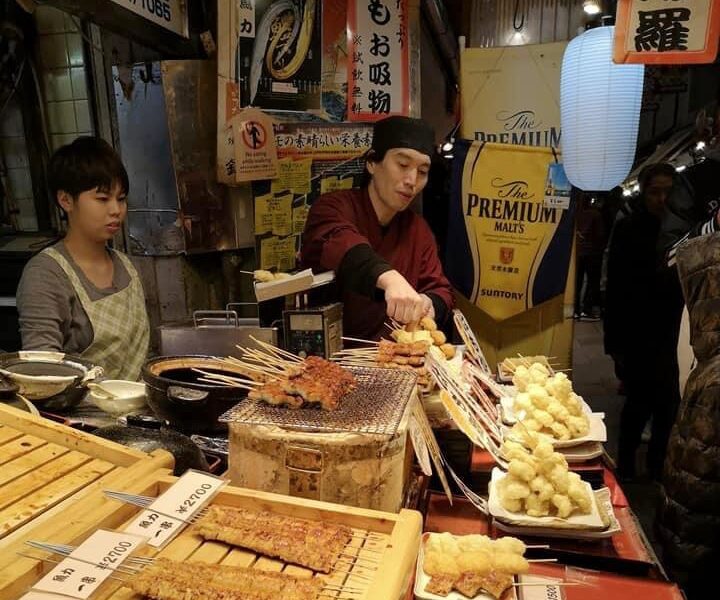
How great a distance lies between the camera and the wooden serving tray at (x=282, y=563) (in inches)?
48.1

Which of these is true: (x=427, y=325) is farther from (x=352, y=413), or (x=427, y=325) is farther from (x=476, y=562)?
(x=476, y=562)

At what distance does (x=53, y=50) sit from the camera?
5578 mm

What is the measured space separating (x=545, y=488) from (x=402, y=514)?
2.80 feet

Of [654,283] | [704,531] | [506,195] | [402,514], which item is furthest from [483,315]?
[402,514]

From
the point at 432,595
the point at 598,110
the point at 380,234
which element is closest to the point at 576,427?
the point at 432,595

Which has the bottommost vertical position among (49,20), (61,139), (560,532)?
(560,532)

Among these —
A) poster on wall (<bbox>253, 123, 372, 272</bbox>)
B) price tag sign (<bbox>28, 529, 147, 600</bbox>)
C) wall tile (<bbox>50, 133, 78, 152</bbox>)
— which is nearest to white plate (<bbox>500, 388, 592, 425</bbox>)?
price tag sign (<bbox>28, 529, 147, 600</bbox>)

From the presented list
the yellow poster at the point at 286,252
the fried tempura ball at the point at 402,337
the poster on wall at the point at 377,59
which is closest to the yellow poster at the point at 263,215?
the yellow poster at the point at 286,252

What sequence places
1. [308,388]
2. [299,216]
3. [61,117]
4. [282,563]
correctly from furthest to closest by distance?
[299,216], [61,117], [308,388], [282,563]

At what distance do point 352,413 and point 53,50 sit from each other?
222 inches

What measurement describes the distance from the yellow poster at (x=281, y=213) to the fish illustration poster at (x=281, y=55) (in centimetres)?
90

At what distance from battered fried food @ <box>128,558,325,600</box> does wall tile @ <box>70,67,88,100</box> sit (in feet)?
18.1

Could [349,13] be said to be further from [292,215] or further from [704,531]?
[704,531]

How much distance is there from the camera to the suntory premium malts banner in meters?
5.43
